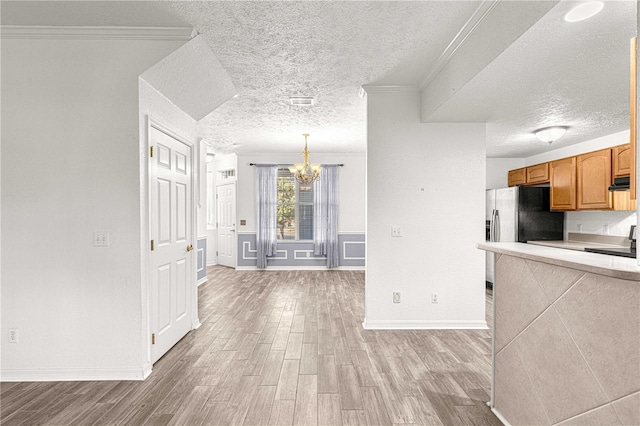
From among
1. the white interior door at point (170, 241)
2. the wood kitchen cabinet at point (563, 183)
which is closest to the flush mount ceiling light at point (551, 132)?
the wood kitchen cabinet at point (563, 183)

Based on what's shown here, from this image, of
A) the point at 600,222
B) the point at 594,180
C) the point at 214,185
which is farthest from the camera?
the point at 214,185

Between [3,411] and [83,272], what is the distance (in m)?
0.97

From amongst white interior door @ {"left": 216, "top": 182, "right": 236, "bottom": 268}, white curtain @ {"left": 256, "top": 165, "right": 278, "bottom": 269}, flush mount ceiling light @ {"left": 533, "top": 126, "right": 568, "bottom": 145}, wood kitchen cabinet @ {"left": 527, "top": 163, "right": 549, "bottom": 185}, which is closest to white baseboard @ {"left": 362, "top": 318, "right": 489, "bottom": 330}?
flush mount ceiling light @ {"left": 533, "top": 126, "right": 568, "bottom": 145}

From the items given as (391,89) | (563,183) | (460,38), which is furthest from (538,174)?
(460,38)

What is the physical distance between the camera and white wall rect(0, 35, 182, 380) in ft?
8.24

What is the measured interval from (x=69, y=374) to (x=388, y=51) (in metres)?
3.74

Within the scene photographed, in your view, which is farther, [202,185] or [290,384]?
[202,185]

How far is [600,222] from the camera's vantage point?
489cm

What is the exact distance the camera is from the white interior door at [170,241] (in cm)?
283

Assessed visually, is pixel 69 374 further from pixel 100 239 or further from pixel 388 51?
pixel 388 51

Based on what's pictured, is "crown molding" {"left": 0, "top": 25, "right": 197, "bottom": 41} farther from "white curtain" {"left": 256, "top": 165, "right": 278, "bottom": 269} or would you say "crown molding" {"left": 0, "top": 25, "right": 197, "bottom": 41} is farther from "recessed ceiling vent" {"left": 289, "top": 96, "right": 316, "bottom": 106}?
"white curtain" {"left": 256, "top": 165, "right": 278, "bottom": 269}

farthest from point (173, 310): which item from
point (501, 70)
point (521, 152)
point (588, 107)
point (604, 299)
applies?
point (521, 152)

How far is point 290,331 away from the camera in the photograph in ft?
11.8

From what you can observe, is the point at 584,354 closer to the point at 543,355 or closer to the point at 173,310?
the point at 543,355
